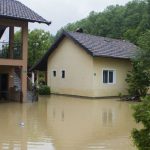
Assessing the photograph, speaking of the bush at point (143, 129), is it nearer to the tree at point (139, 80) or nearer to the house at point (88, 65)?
the tree at point (139, 80)

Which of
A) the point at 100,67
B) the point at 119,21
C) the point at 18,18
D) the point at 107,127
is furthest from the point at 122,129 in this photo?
the point at 119,21

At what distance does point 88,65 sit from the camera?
1115 inches

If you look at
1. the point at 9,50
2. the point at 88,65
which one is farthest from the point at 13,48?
the point at 88,65

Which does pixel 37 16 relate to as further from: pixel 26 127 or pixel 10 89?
pixel 26 127

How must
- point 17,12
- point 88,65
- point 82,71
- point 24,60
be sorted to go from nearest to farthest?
point 17,12
point 24,60
point 88,65
point 82,71

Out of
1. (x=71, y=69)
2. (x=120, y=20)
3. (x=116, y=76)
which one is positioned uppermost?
(x=120, y=20)

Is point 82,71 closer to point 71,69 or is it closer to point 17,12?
point 71,69

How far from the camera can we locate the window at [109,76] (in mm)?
28906

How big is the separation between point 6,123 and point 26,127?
1.36m

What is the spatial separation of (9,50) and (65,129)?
1148 centimetres

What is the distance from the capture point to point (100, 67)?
28.4 m

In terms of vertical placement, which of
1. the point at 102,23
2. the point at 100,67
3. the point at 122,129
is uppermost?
the point at 102,23

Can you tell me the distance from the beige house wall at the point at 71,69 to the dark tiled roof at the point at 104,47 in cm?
64

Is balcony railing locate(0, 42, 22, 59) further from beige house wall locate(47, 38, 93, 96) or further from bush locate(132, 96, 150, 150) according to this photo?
bush locate(132, 96, 150, 150)
